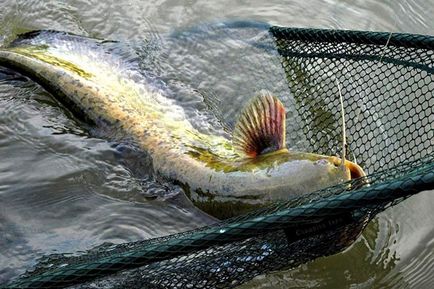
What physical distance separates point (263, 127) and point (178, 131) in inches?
29.9

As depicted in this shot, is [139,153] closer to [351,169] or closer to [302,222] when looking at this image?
[351,169]

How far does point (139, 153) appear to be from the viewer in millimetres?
3344

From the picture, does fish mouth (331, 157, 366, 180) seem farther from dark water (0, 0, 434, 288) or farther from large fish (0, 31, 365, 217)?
dark water (0, 0, 434, 288)

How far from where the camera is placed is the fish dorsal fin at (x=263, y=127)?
2.76 metres

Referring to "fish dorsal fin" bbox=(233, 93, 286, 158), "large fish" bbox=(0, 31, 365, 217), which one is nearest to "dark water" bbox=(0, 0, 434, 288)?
"large fish" bbox=(0, 31, 365, 217)

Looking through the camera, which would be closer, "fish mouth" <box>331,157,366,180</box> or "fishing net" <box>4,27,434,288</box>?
"fishing net" <box>4,27,434,288</box>

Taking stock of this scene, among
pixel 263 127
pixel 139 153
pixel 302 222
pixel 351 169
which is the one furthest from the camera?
pixel 139 153

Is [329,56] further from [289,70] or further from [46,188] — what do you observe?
[46,188]

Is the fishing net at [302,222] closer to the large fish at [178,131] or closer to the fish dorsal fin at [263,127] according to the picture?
the large fish at [178,131]

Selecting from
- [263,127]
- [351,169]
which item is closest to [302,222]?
[351,169]

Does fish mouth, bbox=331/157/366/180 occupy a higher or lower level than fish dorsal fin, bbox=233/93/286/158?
lower

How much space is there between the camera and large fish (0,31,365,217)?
255cm

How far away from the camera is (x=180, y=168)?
3.06 metres

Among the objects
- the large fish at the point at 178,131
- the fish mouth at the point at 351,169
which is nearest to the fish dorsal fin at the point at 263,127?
the large fish at the point at 178,131
